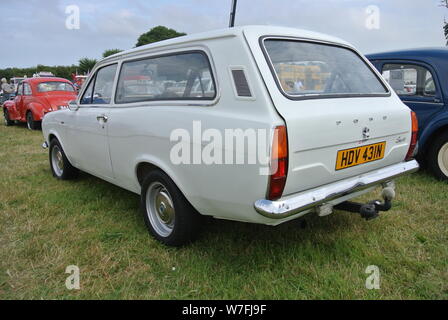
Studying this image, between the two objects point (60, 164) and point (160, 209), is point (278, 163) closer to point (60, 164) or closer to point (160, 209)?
point (160, 209)

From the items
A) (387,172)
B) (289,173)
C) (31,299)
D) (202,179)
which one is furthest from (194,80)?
(31,299)

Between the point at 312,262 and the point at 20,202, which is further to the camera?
the point at 20,202

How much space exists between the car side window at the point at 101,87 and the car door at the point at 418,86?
3892 millimetres

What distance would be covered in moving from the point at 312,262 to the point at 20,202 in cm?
341

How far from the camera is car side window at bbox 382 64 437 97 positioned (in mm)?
4629

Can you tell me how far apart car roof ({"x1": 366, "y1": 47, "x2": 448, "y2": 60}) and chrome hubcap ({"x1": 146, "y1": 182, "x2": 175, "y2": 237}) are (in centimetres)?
402

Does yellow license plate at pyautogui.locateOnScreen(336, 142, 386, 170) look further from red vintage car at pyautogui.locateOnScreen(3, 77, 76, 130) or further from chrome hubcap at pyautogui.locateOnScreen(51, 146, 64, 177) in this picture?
red vintage car at pyautogui.locateOnScreen(3, 77, 76, 130)

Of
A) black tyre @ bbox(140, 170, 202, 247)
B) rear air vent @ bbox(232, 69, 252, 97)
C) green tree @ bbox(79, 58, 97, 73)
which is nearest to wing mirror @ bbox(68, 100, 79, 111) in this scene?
black tyre @ bbox(140, 170, 202, 247)

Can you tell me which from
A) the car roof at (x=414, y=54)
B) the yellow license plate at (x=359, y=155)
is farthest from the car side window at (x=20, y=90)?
the yellow license plate at (x=359, y=155)

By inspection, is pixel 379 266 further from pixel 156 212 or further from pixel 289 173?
pixel 156 212

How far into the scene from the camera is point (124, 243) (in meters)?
2.98

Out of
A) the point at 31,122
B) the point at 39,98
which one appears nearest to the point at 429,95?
the point at 39,98

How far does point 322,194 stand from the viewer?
2.22 metres

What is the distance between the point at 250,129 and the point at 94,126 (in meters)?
2.09
